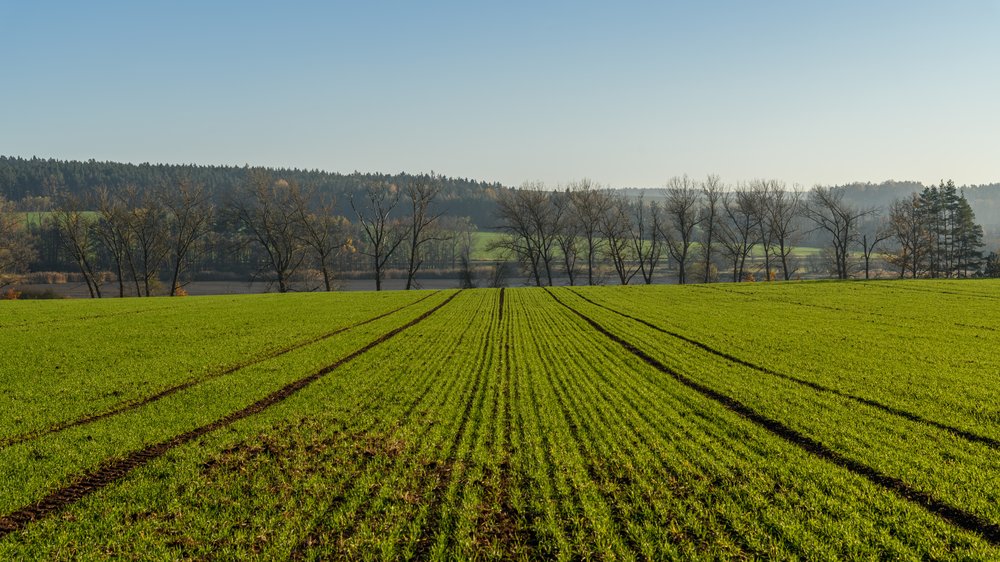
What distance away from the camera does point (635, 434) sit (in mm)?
10930

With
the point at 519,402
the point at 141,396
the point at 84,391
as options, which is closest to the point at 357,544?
the point at 519,402

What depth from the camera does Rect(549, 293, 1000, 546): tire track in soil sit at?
7.05 meters

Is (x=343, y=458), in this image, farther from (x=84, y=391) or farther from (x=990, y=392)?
(x=990, y=392)

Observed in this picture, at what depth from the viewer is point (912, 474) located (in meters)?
8.59

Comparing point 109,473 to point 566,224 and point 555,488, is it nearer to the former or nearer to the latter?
point 555,488

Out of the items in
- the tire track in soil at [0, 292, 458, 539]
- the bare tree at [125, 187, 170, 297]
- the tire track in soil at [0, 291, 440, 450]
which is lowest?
the tire track in soil at [0, 292, 458, 539]

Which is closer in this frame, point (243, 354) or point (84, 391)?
point (84, 391)

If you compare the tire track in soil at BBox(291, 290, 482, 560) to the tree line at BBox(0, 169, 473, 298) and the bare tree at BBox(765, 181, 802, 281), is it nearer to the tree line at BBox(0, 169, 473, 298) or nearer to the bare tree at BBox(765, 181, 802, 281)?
the tree line at BBox(0, 169, 473, 298)

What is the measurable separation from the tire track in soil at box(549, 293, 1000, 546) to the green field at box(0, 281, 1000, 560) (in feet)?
0.16

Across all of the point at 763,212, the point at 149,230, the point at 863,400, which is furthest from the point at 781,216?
the point at 149,230

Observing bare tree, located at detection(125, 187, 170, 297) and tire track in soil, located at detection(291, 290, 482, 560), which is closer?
tire track in soil, located at detection(291, 290, 482, 560)

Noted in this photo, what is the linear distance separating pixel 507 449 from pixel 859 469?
242 inches

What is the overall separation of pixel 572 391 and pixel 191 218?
239 ft

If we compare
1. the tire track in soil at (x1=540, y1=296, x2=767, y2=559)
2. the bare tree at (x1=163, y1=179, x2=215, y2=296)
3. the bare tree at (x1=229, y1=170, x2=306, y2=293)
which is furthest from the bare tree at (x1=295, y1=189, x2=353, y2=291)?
the tire track in soil at (x1=540, y1=296, x2=767, y2=559)
